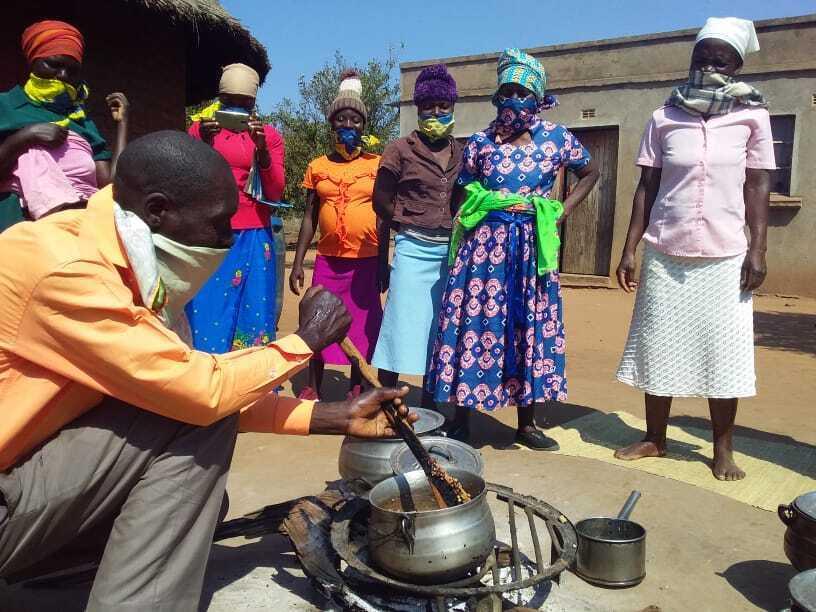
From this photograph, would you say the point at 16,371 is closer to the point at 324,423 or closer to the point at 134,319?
the point at 134,319

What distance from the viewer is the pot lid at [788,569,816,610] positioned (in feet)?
6.15

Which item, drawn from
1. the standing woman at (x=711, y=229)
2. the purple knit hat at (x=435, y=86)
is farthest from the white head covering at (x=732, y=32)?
the purple knit hat at (x=435, y=86)

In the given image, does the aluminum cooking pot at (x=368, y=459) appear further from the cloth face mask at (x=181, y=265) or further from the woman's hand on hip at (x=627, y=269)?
the woman's hand on hip at (x=627, y=269)

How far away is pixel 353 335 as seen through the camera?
495 centimetres

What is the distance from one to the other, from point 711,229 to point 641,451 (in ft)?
4.04

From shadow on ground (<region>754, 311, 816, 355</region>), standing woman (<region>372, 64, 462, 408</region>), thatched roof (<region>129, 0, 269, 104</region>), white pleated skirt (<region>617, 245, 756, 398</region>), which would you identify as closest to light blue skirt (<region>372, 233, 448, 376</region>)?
standing woman (<region>372, 64, 462, 408</region>)

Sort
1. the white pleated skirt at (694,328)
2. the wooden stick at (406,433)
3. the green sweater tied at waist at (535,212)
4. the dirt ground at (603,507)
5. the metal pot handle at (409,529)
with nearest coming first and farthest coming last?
1. the metal pot handle at (409,529)
2. the wooden stick at (406,433)
3. the dirt ground at (603,507)
4. the white pleated skirt at (694,328)
5. the green sweater tied at waist at (535,212)

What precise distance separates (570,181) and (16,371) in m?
11.0

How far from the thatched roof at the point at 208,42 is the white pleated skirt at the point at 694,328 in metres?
4.48

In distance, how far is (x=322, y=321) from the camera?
88.9 inches

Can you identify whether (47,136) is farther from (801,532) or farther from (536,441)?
(801,532)

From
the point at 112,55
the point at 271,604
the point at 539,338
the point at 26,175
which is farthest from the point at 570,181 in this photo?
the point at 271,604

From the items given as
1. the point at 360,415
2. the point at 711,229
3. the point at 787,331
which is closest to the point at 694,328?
the point at 711,229

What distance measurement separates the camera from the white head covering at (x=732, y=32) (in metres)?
3.45
